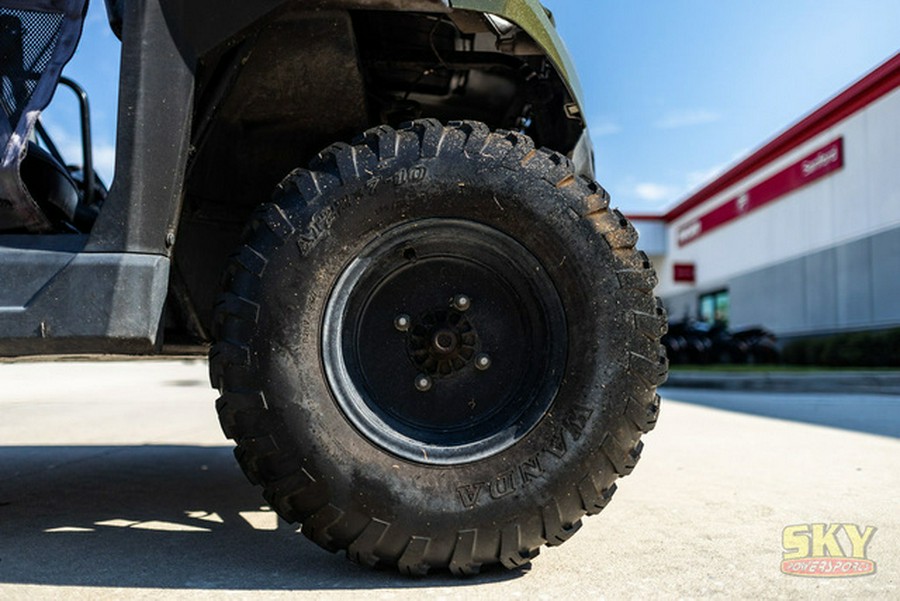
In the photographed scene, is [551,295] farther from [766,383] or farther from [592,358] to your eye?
[766,383]

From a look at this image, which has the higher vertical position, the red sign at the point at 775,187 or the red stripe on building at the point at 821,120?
the red stripe on building at the point at 821,120

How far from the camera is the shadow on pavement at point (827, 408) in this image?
20.6 feet

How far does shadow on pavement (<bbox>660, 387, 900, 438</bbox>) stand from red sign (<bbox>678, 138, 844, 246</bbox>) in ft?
37.1

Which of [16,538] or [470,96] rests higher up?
[470,96]

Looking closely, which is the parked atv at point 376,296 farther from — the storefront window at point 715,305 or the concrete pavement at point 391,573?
the storefront window at point 715,305

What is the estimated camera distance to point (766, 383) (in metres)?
12.4

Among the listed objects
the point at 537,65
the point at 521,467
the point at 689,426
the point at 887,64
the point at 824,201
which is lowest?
the point at 689,426

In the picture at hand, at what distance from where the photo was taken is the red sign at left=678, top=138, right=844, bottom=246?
20.1m

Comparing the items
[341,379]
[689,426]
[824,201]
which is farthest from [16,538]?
[824,201]

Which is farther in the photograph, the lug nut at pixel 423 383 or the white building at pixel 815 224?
the white building at pixel 815 224

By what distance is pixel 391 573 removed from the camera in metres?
1.94

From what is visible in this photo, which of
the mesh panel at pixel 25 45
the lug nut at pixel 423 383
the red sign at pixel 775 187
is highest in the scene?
the red sign at pixel 775 187

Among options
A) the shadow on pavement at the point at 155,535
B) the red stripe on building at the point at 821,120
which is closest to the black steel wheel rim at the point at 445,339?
the shadow on pavement at the point at 155,535

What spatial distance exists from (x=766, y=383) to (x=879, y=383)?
1639 millimetres
